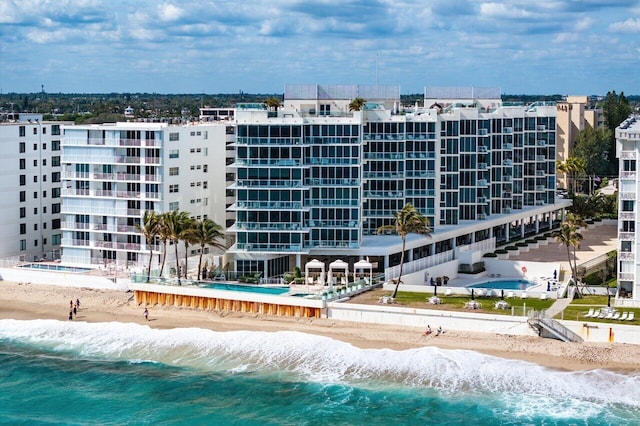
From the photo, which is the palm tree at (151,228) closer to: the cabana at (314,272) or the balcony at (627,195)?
the cabana at (314,272)

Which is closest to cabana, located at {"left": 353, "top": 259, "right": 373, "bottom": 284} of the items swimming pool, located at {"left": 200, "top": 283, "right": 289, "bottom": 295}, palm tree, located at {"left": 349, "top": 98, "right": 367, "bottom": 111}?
swimming pool, located at {"left": 200, "top": 283, "right": 289, "bottom": 295}

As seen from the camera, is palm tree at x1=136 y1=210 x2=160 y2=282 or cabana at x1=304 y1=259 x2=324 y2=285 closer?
palm tree at x1=136 y1=210 x2=160 y2=282

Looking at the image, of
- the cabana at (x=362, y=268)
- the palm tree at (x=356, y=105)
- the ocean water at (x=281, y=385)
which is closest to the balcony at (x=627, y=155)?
the ocean water at (x=281, y=385)

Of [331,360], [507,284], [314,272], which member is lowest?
[331,360]

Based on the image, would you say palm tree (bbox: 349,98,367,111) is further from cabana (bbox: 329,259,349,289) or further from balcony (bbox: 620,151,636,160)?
balcony (bbox: 620,151,636,160)

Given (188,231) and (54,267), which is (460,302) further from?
(54,267)

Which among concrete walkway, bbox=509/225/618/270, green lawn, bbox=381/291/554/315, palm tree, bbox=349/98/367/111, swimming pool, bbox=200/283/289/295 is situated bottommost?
green lawn, bbox=381/291/554/315

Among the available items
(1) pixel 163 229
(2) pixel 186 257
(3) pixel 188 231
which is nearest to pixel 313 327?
(3) pixel 188 231
